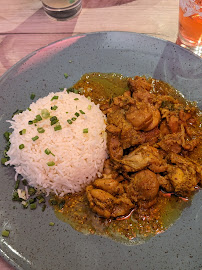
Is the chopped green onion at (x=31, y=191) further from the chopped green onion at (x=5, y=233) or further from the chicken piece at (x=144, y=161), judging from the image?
the chicken piece at (x=144, y=161)

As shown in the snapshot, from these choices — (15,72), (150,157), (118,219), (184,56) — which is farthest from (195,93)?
(15,72)

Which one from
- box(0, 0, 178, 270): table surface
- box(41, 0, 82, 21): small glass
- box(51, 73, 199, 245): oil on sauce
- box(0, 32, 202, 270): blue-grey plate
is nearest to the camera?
box(0, 32, 202, 270): blue-grey plate

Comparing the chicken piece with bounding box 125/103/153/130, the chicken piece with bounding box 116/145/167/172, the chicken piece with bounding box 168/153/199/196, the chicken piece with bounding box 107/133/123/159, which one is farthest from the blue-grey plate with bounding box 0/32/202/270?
the chicken piece with bounding box 107/133/123/159

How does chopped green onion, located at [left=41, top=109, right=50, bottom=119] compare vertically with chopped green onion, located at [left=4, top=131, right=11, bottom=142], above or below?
above

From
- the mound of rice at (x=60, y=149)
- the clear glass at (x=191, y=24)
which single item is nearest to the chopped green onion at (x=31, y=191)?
the mound of rice at (x=60, y=149)

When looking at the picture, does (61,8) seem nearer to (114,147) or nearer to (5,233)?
(114,147)

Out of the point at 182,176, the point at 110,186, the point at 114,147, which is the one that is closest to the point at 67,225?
the point at 110,186

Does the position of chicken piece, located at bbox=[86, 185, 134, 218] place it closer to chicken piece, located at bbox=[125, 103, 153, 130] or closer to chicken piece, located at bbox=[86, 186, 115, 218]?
chicken piece, located at bbox=[86, 186, 115, 218]
